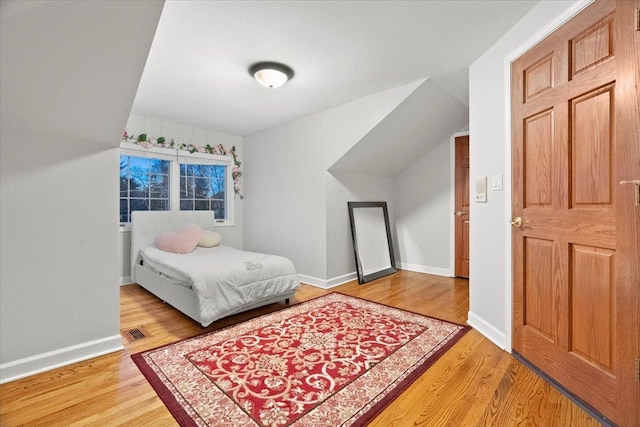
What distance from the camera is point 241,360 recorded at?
1.95m

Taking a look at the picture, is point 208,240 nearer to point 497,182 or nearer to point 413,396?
point 413,396

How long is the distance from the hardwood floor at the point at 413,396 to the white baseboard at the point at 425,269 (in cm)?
210

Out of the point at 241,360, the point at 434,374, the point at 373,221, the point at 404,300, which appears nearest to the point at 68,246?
the point at 241,360

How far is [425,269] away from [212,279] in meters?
3.34

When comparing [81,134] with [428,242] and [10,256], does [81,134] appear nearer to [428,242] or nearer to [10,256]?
[10,256]

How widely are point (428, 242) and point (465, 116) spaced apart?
188 centimetres

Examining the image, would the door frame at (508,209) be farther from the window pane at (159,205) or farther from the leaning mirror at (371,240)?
the window pane at (159,205)

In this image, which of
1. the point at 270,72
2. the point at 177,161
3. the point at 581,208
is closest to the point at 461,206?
the point at 581,208

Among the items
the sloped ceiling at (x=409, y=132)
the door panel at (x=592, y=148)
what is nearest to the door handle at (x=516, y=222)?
the door panel at (x=592, y=148)

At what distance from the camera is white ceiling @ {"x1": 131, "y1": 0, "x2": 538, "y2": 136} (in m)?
1.92

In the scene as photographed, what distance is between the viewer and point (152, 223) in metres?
4.11

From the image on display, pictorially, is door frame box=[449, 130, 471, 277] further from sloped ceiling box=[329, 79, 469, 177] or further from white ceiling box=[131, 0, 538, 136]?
white ceiling box=[131, 0, 538, 136]

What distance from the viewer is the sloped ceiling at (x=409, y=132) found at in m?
3.33

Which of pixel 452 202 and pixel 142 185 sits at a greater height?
pixel 142 185
